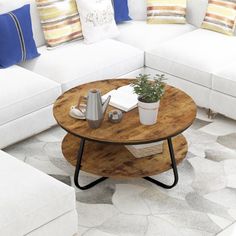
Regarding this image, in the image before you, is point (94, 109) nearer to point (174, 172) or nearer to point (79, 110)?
point (79, 110)

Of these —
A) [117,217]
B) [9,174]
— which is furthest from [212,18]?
[9,174]

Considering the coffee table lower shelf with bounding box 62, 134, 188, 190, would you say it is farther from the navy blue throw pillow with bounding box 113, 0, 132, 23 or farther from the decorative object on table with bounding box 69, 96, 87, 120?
the navy blue throw pillow with bounding box 113, 0, 132, 23

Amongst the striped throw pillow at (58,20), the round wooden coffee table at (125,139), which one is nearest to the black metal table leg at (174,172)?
the round wooden coffee table at (125,139)

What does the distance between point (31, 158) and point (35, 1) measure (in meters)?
1.41

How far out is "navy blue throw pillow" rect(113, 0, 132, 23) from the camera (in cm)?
483

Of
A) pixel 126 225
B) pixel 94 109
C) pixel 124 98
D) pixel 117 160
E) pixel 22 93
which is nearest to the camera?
pixel 126 225

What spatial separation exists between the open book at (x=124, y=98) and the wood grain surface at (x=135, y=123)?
0.04 metres

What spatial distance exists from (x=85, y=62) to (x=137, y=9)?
1.16m

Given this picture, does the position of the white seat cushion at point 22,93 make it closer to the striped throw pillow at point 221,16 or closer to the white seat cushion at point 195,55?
the white seat cushion at point 195,55

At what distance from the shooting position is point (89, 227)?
298 cm

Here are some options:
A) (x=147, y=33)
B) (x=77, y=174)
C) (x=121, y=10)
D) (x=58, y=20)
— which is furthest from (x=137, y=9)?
(x=77, y=174)

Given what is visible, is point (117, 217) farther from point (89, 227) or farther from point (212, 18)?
point (212, 18)

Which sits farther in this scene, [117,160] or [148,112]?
[117,160]

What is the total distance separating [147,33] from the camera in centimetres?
472
